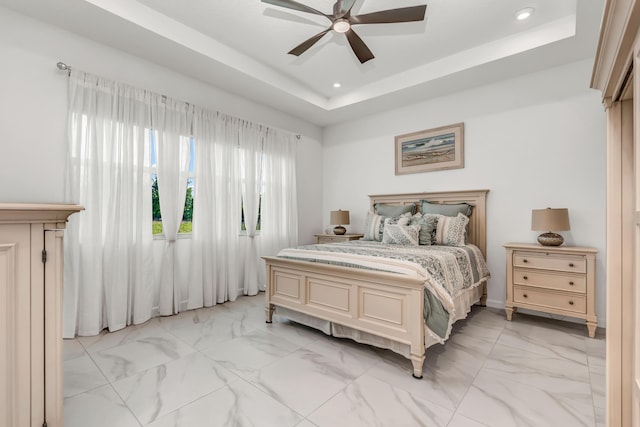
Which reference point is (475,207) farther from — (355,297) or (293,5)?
(293,5)

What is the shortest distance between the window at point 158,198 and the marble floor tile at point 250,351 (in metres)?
1.51

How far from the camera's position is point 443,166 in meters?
3.97

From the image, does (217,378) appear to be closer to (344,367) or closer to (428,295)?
(344,367)

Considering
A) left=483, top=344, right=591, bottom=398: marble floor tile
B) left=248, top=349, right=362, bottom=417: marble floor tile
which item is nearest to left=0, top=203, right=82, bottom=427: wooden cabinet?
left=248, top=349, right=362, bottom=417: marble floor tile

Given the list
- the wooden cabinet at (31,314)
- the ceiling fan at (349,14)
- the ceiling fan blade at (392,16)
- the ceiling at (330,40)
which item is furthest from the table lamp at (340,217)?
the wooden cabinet at (31,314)

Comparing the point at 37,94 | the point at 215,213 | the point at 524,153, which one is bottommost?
the point at 215,213

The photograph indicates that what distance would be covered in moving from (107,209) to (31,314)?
76.5 inches

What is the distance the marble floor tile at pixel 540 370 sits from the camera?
1.91m

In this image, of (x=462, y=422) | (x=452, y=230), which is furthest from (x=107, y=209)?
(x=452, y=230)

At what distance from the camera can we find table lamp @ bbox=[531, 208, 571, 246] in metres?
2.89

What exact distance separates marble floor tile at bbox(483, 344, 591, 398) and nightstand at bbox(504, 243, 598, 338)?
75 cm

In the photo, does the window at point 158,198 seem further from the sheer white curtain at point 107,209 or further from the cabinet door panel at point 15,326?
the cabinet door panel at point 15,326

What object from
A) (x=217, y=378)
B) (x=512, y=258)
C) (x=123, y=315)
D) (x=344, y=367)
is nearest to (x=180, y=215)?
(x=123, y=315)

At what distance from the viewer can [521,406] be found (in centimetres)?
171
